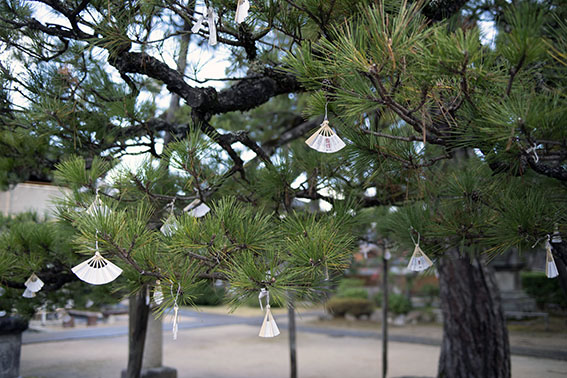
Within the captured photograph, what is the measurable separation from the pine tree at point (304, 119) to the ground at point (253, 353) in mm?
3454

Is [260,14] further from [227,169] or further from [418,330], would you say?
[418,330]

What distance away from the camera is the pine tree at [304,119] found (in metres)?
1.12

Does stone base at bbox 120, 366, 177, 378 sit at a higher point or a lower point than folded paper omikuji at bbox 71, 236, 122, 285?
lower

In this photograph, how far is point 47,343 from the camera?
278 inches

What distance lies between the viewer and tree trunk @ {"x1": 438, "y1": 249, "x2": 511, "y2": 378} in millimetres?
3486

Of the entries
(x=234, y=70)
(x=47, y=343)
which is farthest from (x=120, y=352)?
(x=234, y=70)

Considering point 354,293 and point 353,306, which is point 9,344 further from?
point 354,293

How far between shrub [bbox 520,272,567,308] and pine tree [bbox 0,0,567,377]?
8199 millimetres

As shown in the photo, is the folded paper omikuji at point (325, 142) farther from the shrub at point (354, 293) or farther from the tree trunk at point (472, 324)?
the shrub at point (354, 293)

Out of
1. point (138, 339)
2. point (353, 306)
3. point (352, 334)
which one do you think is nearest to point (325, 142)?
point (138, 339)

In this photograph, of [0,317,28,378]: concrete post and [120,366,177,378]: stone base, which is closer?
[0,317,28,378]: concrete post

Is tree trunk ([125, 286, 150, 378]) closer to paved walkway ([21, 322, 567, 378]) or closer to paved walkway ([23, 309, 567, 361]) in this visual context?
paved walkway ([21, 322, 567, 378])

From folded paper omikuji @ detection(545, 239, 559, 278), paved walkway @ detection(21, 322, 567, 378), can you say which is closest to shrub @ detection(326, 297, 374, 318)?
paved walkway @ detection(21, 322, 567, 378)

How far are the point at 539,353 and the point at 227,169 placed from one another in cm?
553
